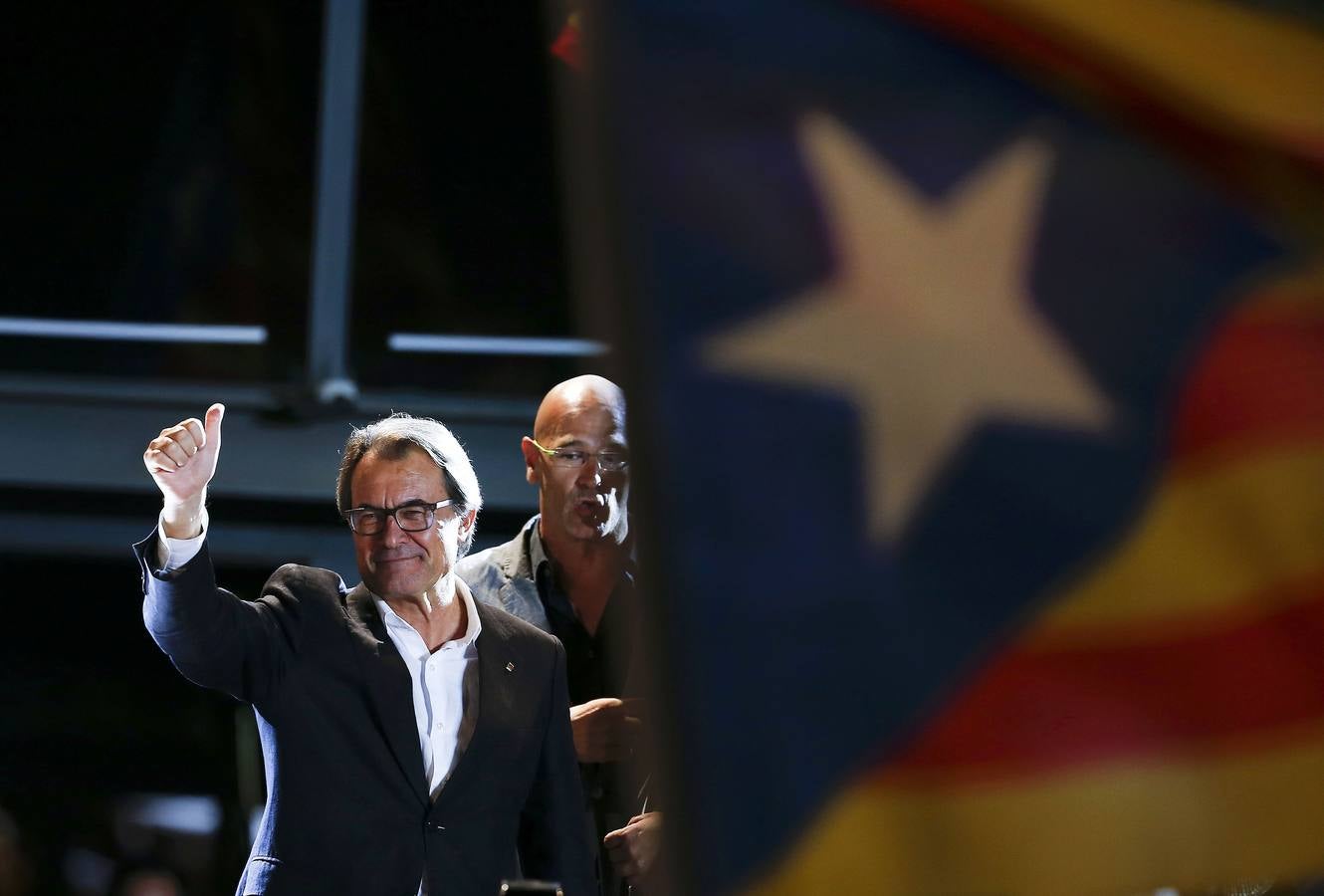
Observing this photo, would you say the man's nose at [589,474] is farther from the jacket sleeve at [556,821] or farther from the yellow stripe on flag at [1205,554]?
the yellow stripe on flag at [1205,554]

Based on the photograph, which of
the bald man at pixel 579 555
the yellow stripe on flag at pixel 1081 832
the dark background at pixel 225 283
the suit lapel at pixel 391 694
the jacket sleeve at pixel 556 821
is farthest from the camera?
the dark background at pixel 225 283

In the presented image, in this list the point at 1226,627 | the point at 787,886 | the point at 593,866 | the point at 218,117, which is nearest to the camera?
the point at 787,886

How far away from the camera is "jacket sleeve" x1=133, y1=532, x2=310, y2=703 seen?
1705mm

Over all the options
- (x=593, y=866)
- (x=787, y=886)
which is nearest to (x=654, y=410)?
(x=787, y=886)

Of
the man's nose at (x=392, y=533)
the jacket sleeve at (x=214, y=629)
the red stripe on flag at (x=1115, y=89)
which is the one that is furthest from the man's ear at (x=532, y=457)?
the red stripe on flag at (x=1115, y=89)

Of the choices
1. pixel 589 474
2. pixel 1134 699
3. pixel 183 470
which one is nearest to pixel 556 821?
pixel 589 474

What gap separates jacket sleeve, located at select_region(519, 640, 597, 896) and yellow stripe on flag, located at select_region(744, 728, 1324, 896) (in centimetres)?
127

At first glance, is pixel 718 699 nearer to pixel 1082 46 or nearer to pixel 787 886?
pixel 787 886

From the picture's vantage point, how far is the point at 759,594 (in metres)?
0.70

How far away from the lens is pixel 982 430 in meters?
0.76

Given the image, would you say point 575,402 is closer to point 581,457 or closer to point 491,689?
point 581,457

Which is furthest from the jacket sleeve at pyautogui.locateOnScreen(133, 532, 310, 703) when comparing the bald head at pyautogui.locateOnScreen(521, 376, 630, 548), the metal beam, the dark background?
the metal beam

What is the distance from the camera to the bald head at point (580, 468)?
2215 millimetres

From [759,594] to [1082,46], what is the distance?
343 millimetres
